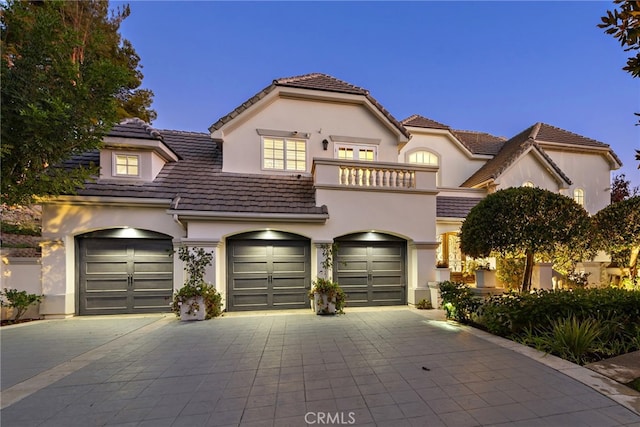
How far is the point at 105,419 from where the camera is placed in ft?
11.0

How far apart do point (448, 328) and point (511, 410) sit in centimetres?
371

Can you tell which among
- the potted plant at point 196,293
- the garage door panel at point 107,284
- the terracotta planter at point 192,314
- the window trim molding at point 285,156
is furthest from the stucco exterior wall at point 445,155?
the garage door panel at point 107,284

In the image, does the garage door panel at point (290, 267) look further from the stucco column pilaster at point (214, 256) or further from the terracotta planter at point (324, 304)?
the stucco column pilaster at point (214, 256)

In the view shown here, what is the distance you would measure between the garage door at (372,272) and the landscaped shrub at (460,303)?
1.89 meters

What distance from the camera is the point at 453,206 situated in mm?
11766

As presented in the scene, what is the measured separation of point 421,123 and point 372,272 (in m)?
9.23

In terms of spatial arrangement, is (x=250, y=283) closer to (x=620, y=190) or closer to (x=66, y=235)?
(x=66, y=235)

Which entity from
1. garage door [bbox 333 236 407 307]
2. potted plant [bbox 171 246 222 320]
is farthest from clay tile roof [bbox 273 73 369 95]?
potted plant [bbox 171 246 222 320]

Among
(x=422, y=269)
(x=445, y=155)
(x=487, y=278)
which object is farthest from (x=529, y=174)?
(x=422, y=269)

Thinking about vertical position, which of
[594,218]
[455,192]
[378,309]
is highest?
[455,192]

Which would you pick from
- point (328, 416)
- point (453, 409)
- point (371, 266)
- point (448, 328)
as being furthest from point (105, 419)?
point (371, 266)

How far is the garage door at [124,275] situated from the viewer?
8.63m

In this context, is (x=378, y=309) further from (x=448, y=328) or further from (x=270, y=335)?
(x=270, y=335)

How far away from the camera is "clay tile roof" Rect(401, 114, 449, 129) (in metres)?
14.2
